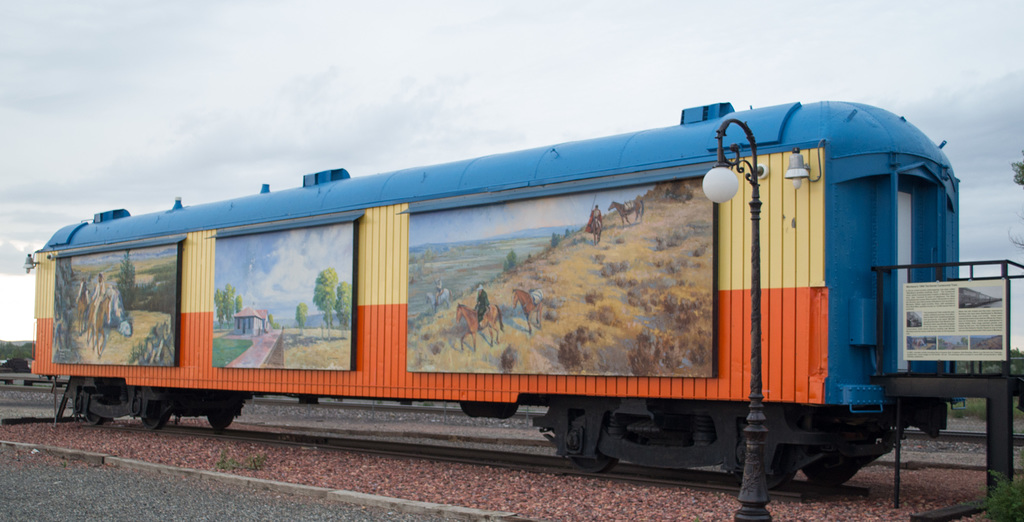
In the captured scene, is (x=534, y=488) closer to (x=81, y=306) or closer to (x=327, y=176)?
(x=327, y=176)

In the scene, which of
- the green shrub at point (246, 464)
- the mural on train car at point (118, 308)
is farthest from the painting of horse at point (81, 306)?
the green shrub at point (246, 464)

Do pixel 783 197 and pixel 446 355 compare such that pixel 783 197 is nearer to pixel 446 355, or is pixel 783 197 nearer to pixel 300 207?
pixel 446 355

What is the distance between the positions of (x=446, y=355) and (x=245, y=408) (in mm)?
13922

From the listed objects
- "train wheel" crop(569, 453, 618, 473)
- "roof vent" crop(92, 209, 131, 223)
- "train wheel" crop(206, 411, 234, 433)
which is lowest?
"train wheel" crop(206, 411, 234, 433)

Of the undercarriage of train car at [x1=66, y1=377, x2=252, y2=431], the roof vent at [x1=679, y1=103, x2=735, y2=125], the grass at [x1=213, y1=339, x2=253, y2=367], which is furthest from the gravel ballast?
the roof vent at [x1=679, y1=103, x2=735, y2=125]

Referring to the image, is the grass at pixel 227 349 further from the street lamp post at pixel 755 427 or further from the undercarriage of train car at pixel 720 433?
the street lamp post at pixel 755 427

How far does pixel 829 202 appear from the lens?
8.25m

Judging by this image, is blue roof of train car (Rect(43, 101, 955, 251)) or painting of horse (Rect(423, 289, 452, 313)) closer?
blue roof of train car (Rect(43, 101, 955, 251))

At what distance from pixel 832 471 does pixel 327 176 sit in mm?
8180

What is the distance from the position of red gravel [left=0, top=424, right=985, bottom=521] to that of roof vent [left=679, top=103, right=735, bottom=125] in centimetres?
392

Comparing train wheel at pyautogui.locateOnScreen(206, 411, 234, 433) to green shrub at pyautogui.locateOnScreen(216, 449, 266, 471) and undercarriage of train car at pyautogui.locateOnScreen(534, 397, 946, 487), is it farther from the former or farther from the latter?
undercarriage of train car at pyautogui.locateOnScreen(534, 397, 946, 487)

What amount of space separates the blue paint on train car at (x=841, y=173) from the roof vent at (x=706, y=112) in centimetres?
1

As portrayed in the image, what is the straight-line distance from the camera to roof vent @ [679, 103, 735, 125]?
9734mm

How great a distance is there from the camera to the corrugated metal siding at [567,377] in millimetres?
Result: 8289
